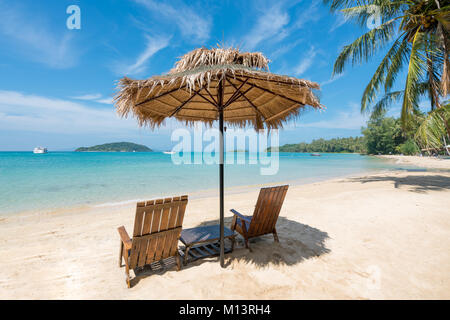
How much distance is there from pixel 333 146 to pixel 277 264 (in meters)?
115

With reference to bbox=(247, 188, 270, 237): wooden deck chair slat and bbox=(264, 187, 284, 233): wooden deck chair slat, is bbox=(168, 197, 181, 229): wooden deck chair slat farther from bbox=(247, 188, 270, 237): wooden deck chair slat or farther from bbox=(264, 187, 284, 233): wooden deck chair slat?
bbox=(264, 187, 284, 233): wooden deck chair slat

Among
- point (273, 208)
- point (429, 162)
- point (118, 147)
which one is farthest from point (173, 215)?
point (118, 147)

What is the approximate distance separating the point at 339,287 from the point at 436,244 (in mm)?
2347

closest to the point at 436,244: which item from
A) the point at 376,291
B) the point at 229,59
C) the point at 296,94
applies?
the point at 376,291

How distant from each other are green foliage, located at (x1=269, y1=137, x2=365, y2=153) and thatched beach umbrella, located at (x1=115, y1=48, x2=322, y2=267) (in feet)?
322

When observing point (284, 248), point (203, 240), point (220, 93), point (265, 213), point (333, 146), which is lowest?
point (284, 248)

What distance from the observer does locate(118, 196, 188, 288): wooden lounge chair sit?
7.36 ft

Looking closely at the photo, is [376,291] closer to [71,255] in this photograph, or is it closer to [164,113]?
[164,113]

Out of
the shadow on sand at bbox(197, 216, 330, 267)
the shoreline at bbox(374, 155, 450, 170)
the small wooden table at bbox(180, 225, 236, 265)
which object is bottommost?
the shoreline at bbox(374, 155, 450, 170)

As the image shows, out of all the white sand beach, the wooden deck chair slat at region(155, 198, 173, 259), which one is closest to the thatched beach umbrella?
the white sand beach

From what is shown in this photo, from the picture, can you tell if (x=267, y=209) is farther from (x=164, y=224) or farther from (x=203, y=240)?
(x=164, y=224)

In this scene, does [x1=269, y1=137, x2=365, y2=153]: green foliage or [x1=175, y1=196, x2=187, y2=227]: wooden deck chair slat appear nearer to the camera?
[x1=175, y1=196, x2=187, y2=227]: wooden deck chair slat

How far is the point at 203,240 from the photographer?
9.26 ft

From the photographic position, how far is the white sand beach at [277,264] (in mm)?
→ 2209
